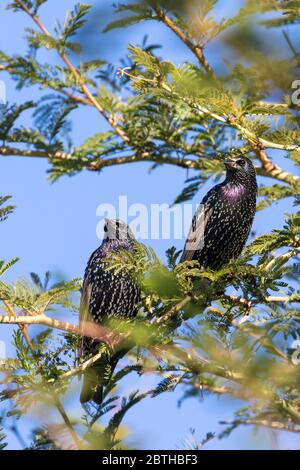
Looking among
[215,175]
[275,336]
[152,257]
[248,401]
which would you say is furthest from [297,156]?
[248,401]

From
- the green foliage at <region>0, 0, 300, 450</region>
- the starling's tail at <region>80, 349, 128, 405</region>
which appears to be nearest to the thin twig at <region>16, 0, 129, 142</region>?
the green foliage at <region>0, 0, 300, 450</region>

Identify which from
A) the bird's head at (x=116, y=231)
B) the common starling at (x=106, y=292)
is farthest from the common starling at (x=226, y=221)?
the bird's head at (x=116, y=231)

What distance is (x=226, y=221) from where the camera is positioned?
235 inches

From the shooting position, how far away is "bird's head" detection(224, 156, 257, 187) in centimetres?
597

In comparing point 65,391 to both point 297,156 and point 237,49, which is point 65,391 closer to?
point 297,156

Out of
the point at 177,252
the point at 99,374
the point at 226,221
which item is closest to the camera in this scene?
the point at 177,252

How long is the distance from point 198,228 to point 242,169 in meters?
0.62

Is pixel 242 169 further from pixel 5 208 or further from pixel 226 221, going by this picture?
pixel 5 208

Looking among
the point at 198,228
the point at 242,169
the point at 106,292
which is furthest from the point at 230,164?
the point at 106,292

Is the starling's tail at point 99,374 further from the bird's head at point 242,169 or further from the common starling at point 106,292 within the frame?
the bird's head at point 242,169

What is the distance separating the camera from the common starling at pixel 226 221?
19.4 ft

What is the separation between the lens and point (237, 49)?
1.68 meters

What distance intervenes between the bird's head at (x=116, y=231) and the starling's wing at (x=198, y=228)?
0.78m

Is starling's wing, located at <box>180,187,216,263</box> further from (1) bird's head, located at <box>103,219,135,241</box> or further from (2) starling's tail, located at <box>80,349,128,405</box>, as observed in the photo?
(2) starling's tail, located at <box>80,349,128,405</box>
